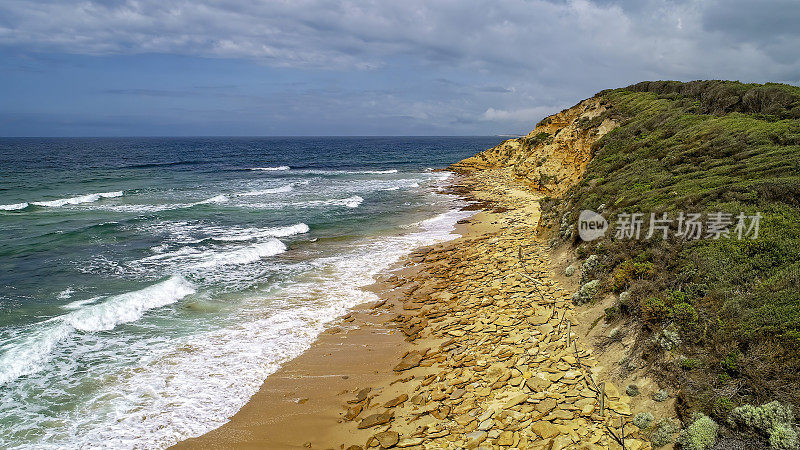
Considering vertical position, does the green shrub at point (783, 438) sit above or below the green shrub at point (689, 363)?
below

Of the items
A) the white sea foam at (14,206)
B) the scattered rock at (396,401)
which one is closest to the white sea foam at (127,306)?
the scattered rock at (396,401)

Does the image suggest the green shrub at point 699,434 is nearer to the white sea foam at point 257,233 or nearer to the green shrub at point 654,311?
the green shrub at point 654,311

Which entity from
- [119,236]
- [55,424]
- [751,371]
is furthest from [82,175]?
[751,371]

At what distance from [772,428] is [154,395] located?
10341mm

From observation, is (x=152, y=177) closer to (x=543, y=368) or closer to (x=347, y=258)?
(x=347, y=258)

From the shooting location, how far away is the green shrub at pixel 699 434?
478 centimetres

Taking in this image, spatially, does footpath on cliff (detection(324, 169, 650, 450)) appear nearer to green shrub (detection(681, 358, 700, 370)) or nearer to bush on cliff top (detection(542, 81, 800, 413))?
green shrub (detection(681, 358, 700, 370))

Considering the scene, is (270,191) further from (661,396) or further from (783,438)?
(783,438)

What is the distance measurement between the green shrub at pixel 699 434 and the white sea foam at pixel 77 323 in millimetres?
13087

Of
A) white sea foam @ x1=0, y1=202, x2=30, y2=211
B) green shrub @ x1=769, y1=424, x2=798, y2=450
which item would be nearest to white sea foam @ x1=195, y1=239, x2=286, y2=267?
green shrub @ x1=769, y1=424, x2=798, y2=450

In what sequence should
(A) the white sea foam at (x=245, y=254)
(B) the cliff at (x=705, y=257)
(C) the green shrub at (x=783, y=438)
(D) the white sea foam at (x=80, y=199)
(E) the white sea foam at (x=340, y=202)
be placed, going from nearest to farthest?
(C) the green shrub at (x=783, y=438) → (B) the cliff at (x=705, y=257) → (A) the white sea foam at (x=245, y=254) → (D) the white sea foam at (x=80, y=199) → (E) the white sea foam at (x=340, y=202)

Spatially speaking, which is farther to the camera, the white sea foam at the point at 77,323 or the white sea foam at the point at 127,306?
the white sea foam at the point at 127,306

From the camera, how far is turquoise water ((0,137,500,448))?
853cm

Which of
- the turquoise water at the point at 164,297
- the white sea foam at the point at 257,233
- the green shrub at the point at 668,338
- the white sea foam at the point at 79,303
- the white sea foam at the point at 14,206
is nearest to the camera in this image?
the green shrub at the point at 668,338
